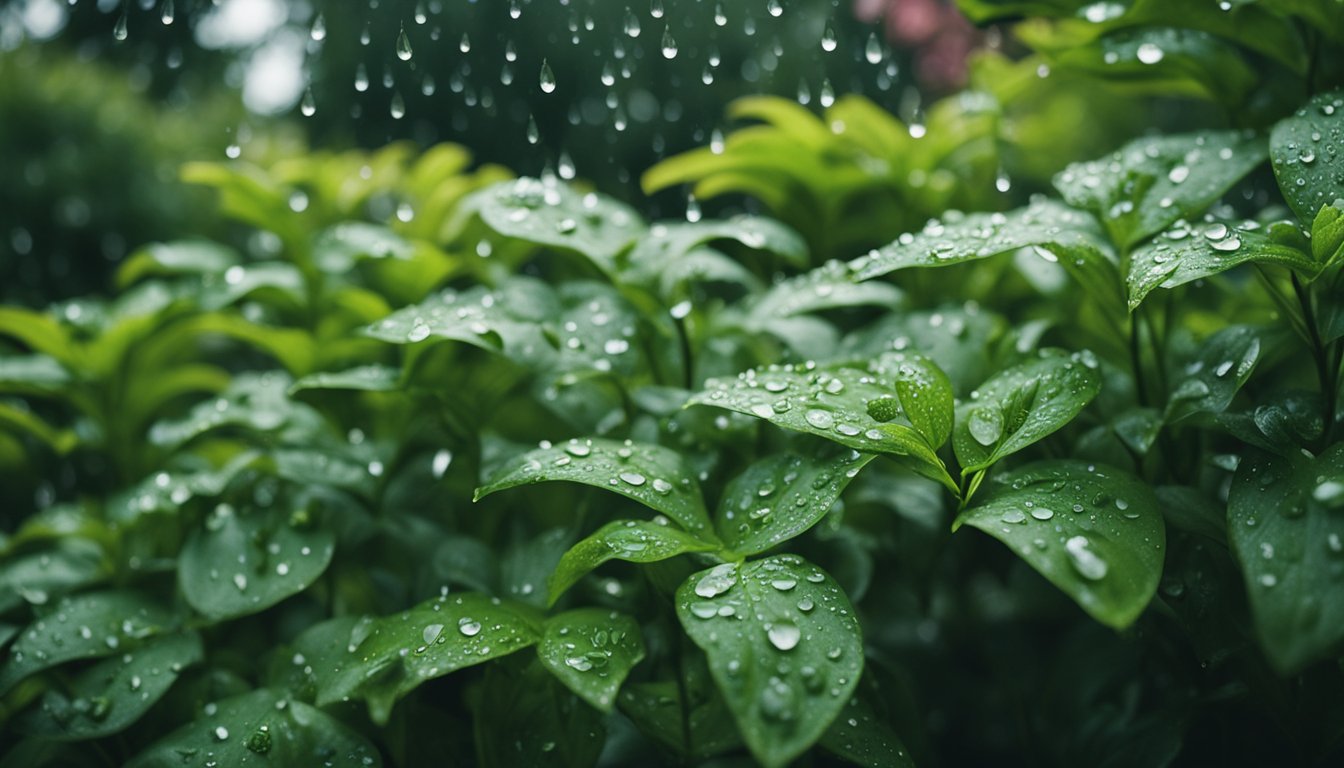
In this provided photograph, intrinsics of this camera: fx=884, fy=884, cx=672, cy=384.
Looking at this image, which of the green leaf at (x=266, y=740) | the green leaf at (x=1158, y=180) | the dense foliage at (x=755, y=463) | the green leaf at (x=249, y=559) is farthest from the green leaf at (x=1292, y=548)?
the green leaf at (x=249, y=559)

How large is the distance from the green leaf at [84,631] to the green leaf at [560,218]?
57cm

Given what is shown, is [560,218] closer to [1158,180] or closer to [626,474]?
[626,474]

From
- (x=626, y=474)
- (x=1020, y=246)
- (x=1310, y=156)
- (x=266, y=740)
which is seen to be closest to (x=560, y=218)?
(x=626, y=474)

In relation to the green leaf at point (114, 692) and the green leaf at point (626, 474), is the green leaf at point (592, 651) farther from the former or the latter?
the green leaf at point (114, 692)

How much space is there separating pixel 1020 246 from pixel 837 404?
215mm

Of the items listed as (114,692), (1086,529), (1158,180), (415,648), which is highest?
(1158,180)

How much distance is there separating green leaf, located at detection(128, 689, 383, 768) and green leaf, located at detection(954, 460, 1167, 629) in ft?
1.89

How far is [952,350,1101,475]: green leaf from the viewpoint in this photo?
0.71 m

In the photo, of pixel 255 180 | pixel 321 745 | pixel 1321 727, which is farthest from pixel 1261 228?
pixel 255 180

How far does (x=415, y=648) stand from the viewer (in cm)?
73

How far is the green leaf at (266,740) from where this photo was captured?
2.58 feet

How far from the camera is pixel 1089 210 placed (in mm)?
898

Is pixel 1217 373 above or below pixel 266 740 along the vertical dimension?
above

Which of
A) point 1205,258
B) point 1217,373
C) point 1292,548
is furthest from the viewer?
point 1217,373
